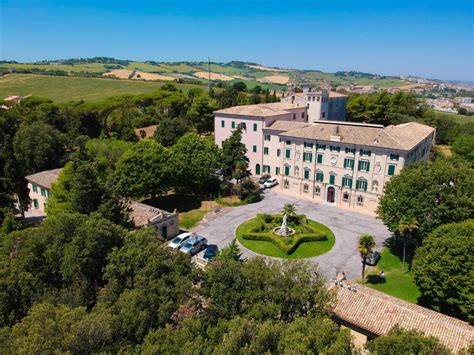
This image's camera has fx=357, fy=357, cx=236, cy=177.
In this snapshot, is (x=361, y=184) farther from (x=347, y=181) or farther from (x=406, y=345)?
(x=406, y=345)

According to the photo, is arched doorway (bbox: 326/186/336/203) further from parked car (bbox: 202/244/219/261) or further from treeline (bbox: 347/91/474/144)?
treeline (bbox: 347/91/474/144)

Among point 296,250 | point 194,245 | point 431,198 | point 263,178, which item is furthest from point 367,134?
point 194,245

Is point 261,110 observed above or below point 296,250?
A: above

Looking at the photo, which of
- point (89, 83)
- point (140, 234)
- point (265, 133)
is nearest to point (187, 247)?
point (140, 234)

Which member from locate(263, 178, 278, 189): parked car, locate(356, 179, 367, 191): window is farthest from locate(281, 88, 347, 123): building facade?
locate(356, 179, 367, 191): window

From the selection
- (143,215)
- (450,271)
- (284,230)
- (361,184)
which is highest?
(450,271)

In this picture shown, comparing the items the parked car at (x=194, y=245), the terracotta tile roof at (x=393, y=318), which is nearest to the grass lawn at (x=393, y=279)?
the terracotta tile roof at (x=393, y=318)

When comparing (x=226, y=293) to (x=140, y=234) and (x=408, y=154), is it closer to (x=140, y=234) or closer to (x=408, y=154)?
(x=140, y=234)
